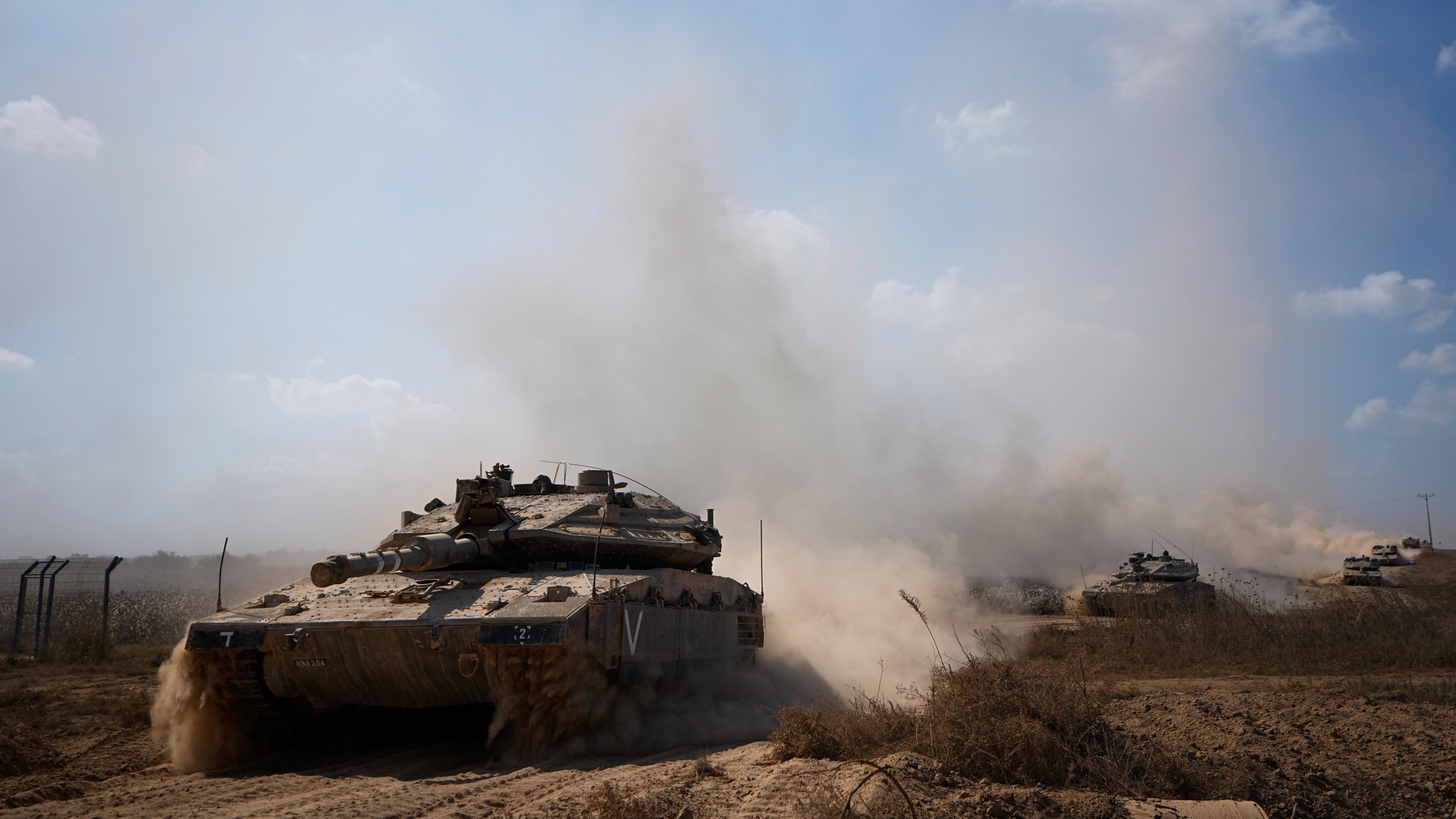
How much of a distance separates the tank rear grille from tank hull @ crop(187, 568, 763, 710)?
11.1 feet

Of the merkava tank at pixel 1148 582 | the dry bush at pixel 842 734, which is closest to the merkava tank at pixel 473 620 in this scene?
the dry bush at pixel 842 734

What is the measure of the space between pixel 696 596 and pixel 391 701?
3.93 meters

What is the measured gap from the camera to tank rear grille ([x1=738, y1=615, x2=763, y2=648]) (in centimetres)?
1355

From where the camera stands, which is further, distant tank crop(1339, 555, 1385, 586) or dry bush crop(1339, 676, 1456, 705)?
distant tank crop(1339, 555, 1385, 586)

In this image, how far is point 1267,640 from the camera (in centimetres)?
1472

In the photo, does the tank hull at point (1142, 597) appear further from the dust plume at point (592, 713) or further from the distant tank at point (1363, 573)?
the distant tank at point (1363, 573)

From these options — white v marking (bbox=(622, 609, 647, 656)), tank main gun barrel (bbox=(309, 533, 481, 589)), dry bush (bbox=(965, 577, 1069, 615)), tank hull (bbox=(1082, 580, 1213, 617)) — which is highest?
tank main gun barrel (bbox=(309, 533, 481, 589))

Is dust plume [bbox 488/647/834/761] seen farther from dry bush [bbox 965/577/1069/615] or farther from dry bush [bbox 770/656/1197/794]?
dry bush [bbox 965/577/1069/615]

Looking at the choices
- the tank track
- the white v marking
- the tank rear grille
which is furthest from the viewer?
the tank rear grille

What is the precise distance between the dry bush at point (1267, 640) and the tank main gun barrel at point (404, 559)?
9.26 metres

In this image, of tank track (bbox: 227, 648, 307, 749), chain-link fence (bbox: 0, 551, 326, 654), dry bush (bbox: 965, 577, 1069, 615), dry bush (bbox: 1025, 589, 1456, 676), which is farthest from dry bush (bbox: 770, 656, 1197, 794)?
dry bush (bbox: 965, 577, 1069, 615)

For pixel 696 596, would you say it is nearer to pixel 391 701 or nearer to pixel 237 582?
pixel 391 701

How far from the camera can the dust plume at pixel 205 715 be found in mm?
8711

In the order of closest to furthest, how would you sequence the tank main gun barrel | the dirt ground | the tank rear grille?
the dirt ground
the tank main gun barrel
the tank rear grille
